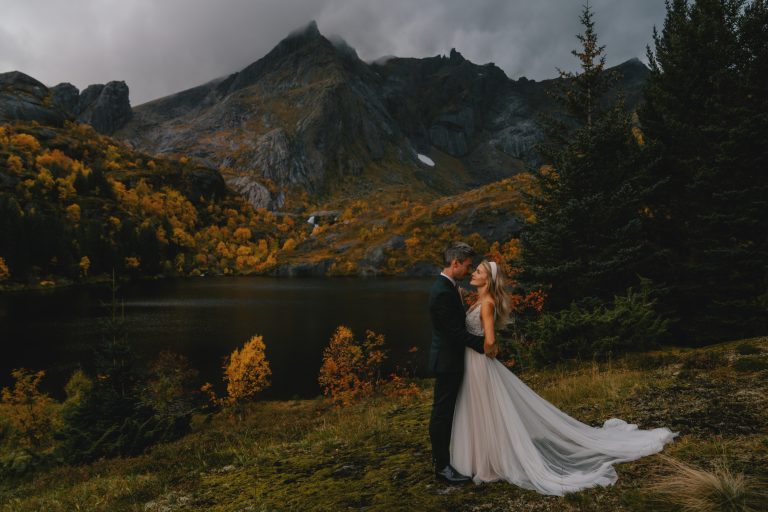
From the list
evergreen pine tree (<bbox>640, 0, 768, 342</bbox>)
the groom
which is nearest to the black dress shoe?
the groom

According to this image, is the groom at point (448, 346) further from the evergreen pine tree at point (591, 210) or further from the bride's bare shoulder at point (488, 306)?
the evergreen pine tree at point (591, 210)

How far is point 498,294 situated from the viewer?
20.7 ft

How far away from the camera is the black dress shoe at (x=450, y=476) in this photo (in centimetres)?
614

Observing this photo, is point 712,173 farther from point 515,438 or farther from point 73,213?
point 73,213

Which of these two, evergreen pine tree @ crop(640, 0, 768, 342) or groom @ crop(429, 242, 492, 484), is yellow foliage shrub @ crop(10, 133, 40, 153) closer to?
evergreen pine tree @ crop(640, 0, 768, 342)

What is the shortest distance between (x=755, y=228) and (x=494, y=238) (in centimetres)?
18289

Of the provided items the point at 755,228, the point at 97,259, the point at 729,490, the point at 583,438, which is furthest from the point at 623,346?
the point at 97,259

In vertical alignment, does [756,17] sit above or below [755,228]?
above

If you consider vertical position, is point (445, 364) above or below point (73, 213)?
below

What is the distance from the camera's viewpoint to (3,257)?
360 feet

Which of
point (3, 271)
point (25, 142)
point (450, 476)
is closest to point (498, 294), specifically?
point (450, 476)

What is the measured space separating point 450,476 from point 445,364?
165 centimetres

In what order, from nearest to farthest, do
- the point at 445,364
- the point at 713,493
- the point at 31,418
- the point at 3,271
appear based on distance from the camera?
the point at 713,493, the point at 445,364, the point at 31,418, the point at 3,271

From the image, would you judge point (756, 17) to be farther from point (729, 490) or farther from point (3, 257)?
point (3, 257)
